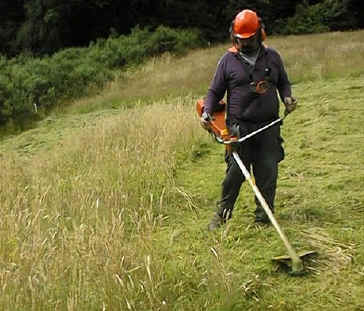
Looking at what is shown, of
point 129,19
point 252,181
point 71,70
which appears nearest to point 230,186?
point 252,181

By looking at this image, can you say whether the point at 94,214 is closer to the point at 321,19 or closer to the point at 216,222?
the point at 216,222

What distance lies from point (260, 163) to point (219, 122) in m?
0.45

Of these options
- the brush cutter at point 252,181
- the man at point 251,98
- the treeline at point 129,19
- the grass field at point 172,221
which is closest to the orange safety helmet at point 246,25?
the man at point 251,98

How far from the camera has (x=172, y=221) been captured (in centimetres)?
462

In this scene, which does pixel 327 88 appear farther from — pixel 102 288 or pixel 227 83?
pixel 102 288

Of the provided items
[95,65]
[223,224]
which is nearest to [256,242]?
[223,224]

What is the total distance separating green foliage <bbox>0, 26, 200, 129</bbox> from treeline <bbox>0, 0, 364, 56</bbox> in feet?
11.8

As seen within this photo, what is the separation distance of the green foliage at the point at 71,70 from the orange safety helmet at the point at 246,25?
9920mm

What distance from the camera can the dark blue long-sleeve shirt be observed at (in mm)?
3930

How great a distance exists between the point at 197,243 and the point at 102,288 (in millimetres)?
1260

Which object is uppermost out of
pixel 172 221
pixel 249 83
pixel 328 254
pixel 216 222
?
pixel 249 83

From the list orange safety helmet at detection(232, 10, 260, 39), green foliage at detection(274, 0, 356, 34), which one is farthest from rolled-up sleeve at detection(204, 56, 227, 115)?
green foliage at detection(274, 0, 356, 34)

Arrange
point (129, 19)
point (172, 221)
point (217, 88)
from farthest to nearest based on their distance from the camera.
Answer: point (129, 19)
point (172, 221)
point (217, 88)

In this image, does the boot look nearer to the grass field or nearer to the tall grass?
the grass field
